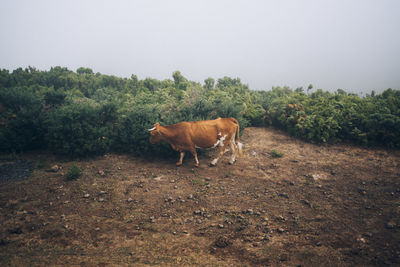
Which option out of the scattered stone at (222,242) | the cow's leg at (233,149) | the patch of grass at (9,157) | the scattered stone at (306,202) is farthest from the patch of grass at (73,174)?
the scattered stone at (306,202)

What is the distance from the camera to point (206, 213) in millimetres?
5254

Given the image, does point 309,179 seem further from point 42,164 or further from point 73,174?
point 42,164

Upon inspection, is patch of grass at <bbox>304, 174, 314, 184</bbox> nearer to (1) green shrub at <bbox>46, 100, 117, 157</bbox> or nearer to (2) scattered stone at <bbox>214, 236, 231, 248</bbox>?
(2) scattered stone at <bbox>214, 236, 231, 248</bbox>

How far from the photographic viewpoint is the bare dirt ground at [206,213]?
394 cm

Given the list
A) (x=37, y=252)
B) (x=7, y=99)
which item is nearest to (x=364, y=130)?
(x=37, y=252)

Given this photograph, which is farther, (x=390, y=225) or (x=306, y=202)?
(x=306, y=202)

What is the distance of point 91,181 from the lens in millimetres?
6672

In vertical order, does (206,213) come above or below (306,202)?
below

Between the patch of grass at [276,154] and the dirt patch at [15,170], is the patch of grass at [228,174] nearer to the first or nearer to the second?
the patch of grass at [276,154]

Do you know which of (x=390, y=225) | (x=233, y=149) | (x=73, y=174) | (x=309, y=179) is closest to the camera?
(x=390, y=225)

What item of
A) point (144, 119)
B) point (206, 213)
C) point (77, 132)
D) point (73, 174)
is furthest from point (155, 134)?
point (206, 213)

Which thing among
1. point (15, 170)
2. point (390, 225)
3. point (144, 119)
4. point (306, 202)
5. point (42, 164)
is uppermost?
point (144, 119)

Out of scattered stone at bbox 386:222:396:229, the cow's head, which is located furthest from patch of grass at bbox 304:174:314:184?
the cow's head

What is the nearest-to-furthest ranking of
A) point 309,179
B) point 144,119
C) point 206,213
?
point 206,213 → point 309,179 → point 144,119
